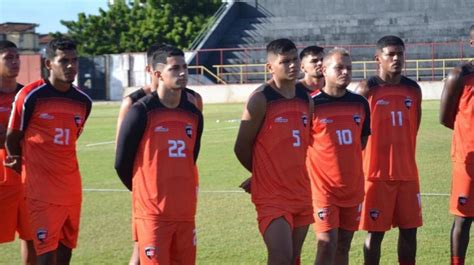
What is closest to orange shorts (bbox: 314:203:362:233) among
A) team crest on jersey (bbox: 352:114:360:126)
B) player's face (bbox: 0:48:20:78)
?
team crest on jersey (bbox: 352:114:360:126)

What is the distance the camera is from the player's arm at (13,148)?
24.7ft

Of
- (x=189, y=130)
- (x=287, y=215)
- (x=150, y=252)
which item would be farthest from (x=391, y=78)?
(x=150, y=252)

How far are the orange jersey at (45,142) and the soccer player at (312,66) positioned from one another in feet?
6.97

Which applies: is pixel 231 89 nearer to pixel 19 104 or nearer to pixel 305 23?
pixel 305 23

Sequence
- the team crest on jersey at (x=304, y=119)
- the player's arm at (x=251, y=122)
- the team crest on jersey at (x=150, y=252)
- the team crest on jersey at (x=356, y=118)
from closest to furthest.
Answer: the team crest on jersey at (x=150, y=252)
the player's arm at (x=251, y=122)
the team crest on jersey at (x=304, y=119)
the team crest on jersey at (x=356, y=118)

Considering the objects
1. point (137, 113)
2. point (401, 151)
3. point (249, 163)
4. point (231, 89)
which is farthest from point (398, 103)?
point (231, 89)

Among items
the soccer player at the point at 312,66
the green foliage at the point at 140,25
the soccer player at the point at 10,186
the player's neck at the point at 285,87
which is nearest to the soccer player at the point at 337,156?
the soccer player at the point at 312,66

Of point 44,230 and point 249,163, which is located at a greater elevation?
point 249,163

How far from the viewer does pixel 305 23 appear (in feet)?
166

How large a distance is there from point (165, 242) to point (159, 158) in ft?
2.02

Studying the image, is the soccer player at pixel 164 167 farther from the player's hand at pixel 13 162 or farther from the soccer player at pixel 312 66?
the soccer player at pixel 312 66

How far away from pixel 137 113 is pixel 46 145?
4.22 ft

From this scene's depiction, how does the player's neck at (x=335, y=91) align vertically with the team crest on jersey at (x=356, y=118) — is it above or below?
above

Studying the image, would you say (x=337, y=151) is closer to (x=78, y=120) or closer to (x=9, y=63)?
(x=78, y=120)
